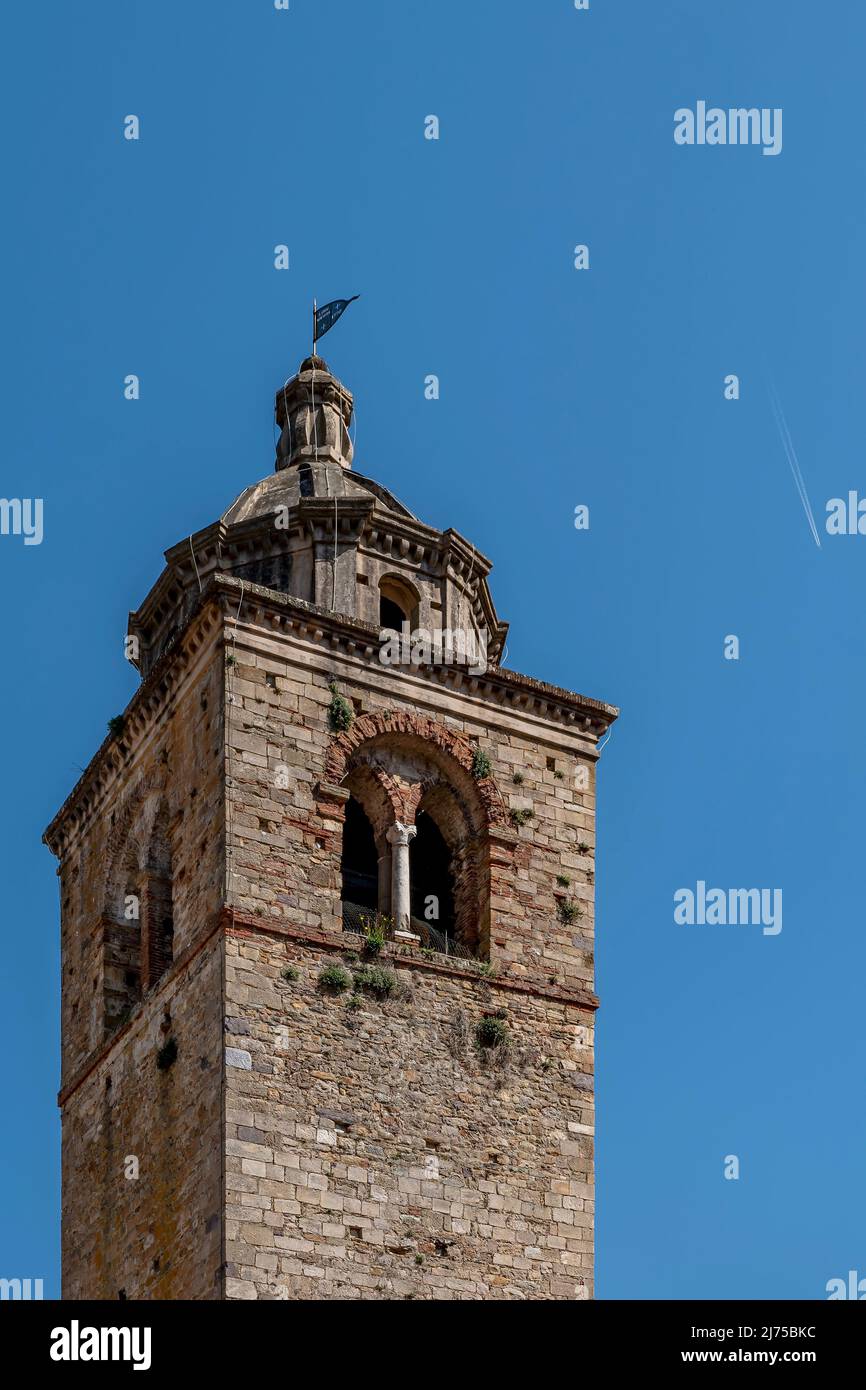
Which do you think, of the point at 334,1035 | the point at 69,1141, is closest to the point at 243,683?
the point at 334,1035

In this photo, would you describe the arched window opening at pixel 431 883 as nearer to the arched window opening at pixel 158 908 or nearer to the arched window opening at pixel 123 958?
the arched window opening at pixel 158 908

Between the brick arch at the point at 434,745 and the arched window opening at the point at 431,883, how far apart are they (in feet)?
2.27

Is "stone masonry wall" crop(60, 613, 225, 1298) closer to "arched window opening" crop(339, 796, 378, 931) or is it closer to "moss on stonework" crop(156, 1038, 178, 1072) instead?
"moss on stonework" crop(156, 1038, 178, 1072)

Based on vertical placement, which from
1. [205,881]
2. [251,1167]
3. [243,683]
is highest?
[243,683]

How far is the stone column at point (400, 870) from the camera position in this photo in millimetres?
30234

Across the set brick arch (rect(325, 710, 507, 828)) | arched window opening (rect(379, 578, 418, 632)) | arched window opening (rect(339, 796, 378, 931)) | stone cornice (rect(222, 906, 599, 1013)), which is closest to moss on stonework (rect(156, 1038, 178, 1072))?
stone cornice (rect(222, 906, 599, 1013))

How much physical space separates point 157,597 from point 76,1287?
335 inches

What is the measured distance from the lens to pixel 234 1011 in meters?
28.1

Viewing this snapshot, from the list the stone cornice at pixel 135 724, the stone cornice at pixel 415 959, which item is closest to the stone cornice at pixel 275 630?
the stone cornice at pixel 135 724

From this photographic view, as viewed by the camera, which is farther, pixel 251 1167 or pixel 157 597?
pixel 157 597

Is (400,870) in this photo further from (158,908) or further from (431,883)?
(158,908)

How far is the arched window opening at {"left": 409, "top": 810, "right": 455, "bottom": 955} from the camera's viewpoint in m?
31.1

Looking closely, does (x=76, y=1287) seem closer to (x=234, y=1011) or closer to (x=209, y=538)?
(x=234, y=1011)
